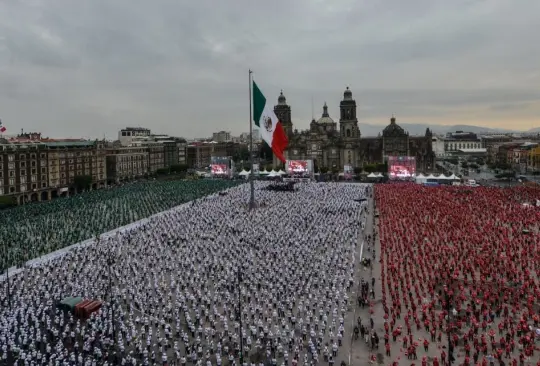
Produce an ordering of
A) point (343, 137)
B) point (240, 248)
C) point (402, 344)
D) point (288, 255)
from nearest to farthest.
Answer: point (402, 344) → point (288, 255) → point (240, 248) → point (343, 137)

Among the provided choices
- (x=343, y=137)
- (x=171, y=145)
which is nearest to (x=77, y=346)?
(x=343, y=137)

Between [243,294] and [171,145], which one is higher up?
[171,145]

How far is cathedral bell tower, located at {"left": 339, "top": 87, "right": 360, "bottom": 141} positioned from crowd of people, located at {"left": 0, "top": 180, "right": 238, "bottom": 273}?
39.6 meters

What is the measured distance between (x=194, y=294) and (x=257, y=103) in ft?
74.0

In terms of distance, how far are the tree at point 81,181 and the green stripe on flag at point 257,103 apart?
142 ft

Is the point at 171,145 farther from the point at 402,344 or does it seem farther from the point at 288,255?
the point at 402,344

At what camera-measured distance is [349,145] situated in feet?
325

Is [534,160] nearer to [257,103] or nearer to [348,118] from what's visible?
[348,118]

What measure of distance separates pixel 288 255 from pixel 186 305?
32.8 ft

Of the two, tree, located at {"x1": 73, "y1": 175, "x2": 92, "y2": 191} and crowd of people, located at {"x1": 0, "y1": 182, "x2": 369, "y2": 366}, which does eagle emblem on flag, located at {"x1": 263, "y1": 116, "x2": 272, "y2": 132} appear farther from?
tree, located at {"x1": 73, "y1": 175, "x2": 92, "y2": 191}

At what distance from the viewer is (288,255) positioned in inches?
1273

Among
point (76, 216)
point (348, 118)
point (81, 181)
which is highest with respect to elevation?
point (348, 118)

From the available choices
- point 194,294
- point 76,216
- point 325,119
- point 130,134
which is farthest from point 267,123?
point 130,134

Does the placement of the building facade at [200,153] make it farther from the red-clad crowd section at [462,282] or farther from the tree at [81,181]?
the red-clad crowd section at [462,282]
